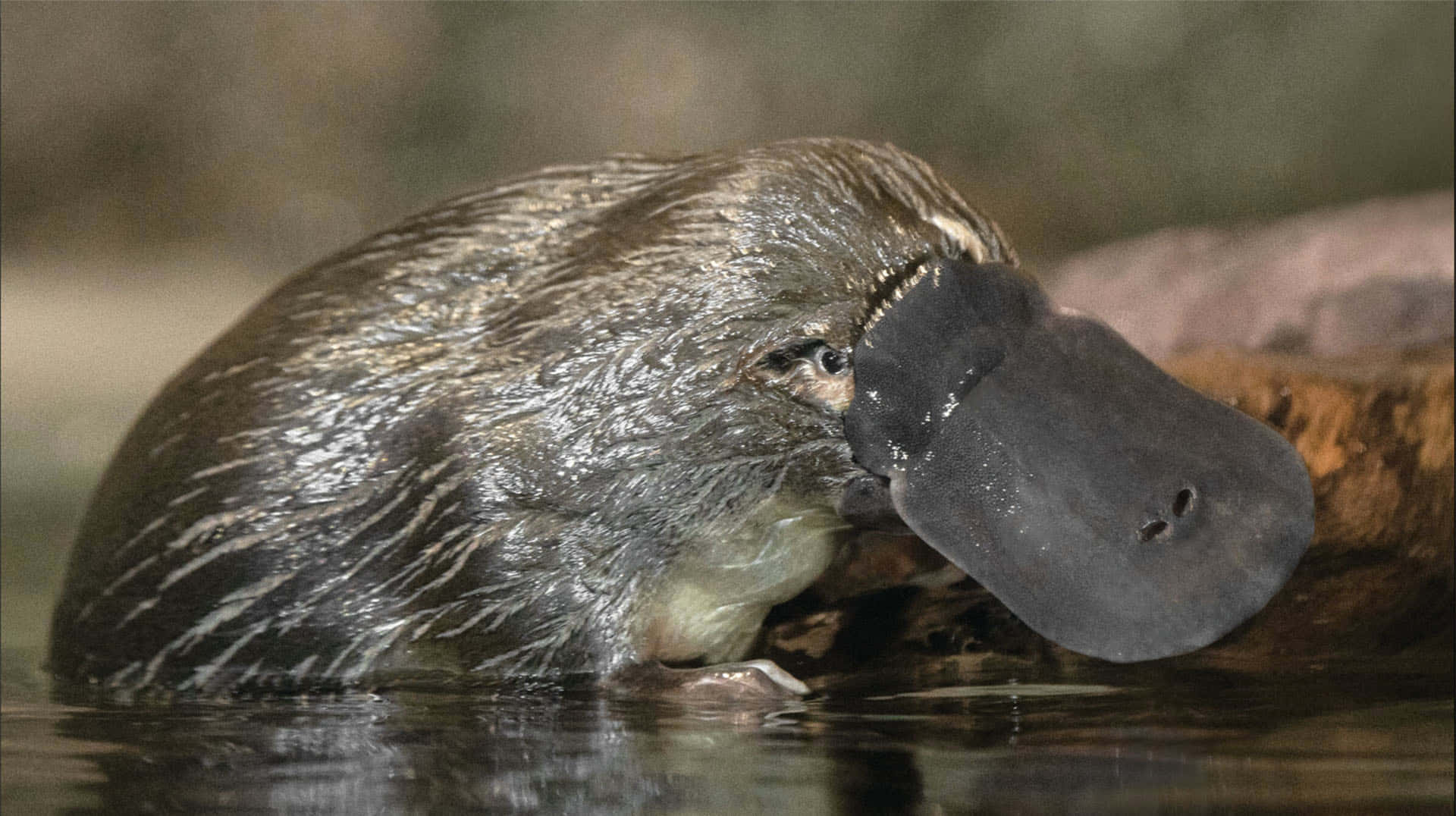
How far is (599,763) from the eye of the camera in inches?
63.4

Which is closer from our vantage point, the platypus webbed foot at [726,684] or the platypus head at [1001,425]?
the platypus head at [1001,425]

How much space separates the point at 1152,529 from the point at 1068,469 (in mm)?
133

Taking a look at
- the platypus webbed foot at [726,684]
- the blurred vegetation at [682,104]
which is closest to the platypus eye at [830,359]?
the platypus webbed foot at [726,684]

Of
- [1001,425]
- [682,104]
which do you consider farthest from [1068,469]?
[682,104]

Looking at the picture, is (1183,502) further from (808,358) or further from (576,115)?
(576,115)

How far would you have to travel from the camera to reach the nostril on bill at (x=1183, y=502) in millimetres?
1984

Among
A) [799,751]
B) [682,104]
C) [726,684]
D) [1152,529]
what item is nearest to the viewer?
[799,751]

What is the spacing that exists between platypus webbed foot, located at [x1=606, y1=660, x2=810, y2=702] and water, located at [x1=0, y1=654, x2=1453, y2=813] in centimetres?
6

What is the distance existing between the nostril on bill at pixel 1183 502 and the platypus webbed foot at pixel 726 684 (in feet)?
1.83

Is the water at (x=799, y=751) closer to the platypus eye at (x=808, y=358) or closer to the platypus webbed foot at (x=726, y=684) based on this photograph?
the platypus webbed foot at (x=726, y=684)

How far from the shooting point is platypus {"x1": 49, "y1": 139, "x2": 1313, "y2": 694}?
6.71 feet

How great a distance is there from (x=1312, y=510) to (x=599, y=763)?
998 millimetres

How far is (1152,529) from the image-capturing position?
1986 millimetres

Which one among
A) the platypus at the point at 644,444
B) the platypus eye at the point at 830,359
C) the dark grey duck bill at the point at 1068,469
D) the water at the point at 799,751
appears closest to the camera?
the water at the point at 799,751
